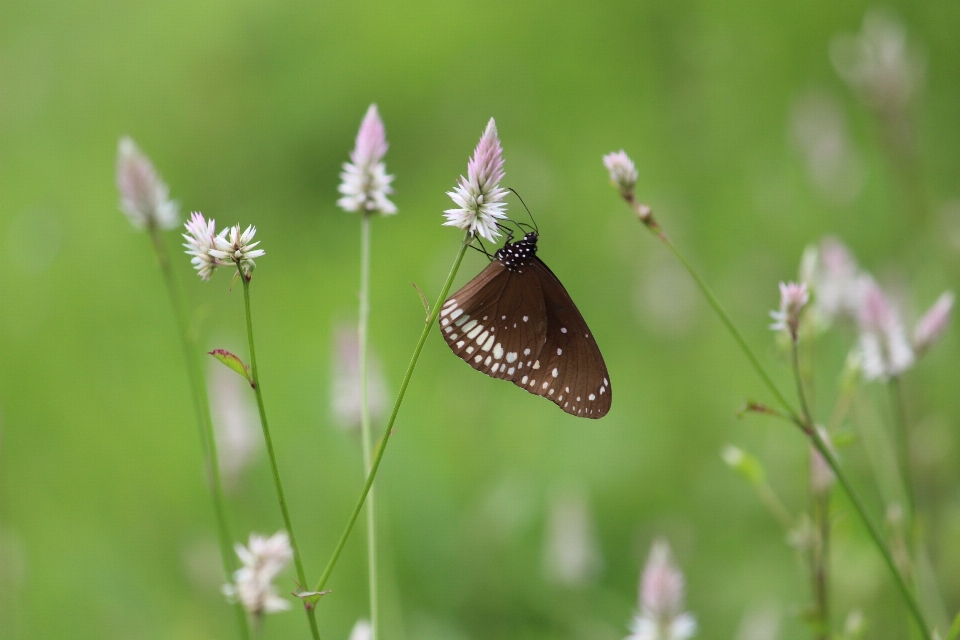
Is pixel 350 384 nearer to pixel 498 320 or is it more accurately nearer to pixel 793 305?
pixel 498 320

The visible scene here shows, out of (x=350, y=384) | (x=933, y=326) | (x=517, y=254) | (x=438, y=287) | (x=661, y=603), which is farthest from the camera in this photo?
(x=438, y=287)

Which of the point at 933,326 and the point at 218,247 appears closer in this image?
the point at 218,247

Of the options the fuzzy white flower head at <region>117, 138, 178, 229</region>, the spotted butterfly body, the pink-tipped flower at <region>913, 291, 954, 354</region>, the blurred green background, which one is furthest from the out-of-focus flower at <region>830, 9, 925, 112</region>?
the fuzzy white flower head at <region>117, 138, 178, 229</region>

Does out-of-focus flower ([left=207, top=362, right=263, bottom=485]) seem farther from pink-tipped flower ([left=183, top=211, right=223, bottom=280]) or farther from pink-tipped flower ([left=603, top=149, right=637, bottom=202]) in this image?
pink-tipped flower ([left=603, top=149, right=637, bottom=202])

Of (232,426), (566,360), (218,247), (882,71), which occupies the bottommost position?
(218,247)

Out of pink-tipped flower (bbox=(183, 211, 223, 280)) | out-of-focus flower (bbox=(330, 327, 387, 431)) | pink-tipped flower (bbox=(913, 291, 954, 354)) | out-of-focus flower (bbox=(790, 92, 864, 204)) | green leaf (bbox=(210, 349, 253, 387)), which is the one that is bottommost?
green leaf (bbox=(210, 349, 253, 387))

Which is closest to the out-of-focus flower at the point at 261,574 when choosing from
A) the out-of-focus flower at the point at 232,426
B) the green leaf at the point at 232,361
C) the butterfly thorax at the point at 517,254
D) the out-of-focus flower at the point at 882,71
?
the green leaf at the point at 232,361

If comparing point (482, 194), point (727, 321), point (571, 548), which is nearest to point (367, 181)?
point (482, 194)
